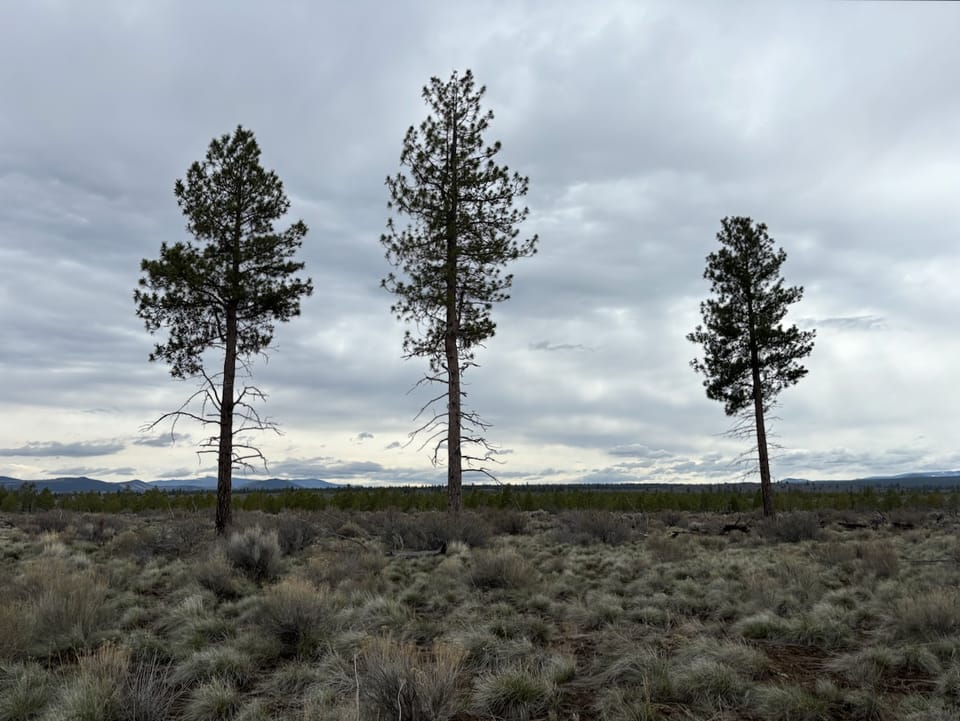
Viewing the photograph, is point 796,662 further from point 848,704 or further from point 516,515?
point 516,515

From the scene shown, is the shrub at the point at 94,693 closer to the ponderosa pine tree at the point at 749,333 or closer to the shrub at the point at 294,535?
the shrub at the point at 294,535

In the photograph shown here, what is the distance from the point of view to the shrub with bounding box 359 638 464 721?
4.93 metres

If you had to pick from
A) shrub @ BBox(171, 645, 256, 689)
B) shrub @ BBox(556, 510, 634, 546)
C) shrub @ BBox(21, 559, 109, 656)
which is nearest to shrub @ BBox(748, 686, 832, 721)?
shrub @ BBox(171, 645, 256, 689)

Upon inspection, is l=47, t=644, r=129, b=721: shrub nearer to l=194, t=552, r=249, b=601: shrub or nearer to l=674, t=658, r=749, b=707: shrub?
l=194, t=552, r=249, b=601: shrub

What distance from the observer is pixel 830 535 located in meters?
19.5

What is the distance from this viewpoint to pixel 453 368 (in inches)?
738

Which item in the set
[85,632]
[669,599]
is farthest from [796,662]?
[85,632]

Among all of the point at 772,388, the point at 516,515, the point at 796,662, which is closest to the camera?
the point at 796,662

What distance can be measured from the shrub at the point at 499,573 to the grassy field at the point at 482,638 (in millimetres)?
31

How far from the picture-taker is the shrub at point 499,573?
10.2m

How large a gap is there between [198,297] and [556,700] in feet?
54.8

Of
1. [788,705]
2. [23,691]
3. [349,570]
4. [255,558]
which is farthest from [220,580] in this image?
[788,705]

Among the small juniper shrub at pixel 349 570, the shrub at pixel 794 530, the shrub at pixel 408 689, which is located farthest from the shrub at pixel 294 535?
the shrub at pixel 794 530

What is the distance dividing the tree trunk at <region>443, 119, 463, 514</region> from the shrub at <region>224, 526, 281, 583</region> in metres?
7.08
